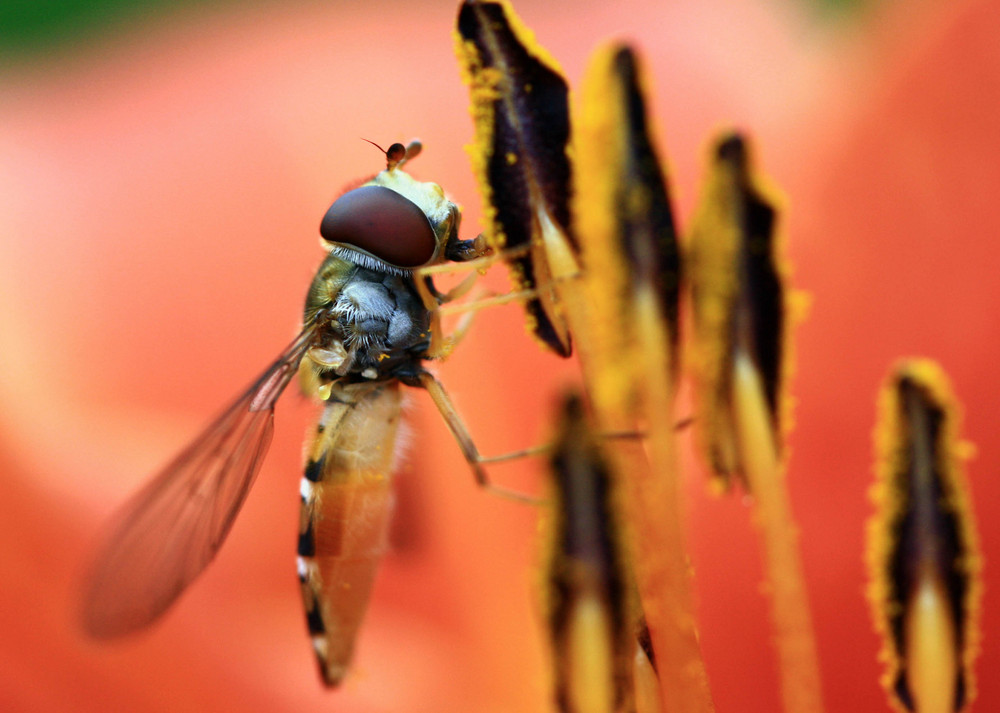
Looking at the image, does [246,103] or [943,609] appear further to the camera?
[246,103]

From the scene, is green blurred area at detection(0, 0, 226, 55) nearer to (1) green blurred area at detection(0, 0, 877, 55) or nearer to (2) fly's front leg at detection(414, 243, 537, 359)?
(1) green blurred area at detection(0, 0, 877, 55)

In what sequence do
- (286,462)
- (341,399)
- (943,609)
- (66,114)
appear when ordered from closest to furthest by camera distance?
(943,609) → (341,399) → (286,462) → (66,114)

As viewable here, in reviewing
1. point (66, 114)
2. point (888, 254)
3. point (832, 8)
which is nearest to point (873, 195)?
point (888, 254)

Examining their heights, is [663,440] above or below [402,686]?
above

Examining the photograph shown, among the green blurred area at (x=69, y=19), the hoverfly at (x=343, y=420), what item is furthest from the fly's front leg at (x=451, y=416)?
the green blurred area at (x=69, y=19)

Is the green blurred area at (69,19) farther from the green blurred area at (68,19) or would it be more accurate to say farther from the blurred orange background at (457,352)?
the blurred orange background at (457,352)

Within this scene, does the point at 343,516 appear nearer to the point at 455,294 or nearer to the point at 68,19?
the point at 455,294

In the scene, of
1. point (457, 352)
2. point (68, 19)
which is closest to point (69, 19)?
point (68, 19)

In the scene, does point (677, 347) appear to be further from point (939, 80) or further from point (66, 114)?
point (66, 114)
